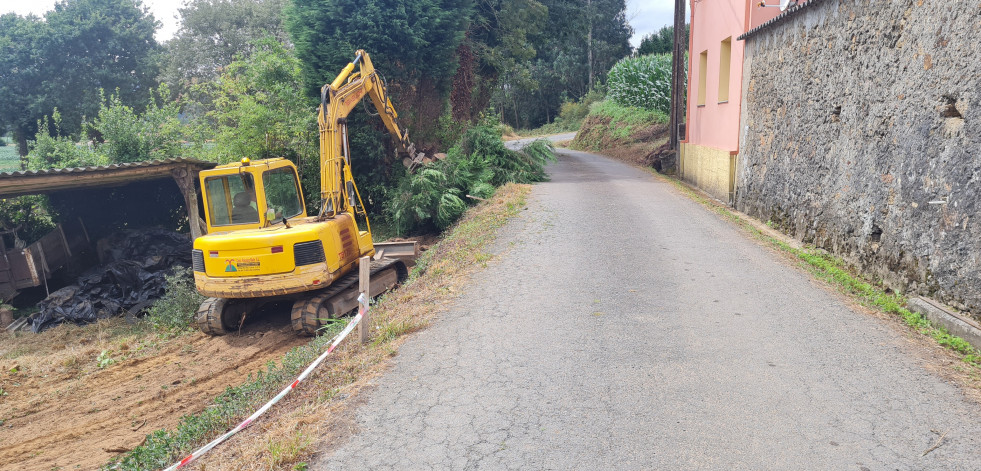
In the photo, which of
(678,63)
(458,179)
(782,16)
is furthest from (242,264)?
(678,63)

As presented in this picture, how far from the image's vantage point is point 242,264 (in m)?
9.59

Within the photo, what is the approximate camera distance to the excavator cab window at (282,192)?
10586 millimetres

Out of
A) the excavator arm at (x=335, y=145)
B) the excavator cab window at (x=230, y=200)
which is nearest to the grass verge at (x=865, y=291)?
the excavator arm at (x=335, y=145)

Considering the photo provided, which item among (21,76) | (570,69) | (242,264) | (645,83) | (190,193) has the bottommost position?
(242,264)

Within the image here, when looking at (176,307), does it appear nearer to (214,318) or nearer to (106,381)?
(214,318)

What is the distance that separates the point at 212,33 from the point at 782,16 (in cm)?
4332

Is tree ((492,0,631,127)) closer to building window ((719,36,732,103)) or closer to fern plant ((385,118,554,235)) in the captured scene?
fern plant ((385,118,554,235))

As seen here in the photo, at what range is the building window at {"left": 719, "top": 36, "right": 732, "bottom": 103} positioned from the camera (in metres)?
16.2

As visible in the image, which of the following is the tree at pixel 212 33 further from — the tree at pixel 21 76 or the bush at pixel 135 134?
the bush at pixel 135 134

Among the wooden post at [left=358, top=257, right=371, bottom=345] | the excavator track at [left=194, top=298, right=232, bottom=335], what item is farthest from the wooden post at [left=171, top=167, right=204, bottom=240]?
the wooden post at [left=358, top=257, right=371, bottom=345]

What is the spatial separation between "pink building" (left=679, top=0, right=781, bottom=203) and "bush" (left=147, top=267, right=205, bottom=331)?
36.9 feet

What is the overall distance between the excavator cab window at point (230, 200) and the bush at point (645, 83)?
25.2 meters

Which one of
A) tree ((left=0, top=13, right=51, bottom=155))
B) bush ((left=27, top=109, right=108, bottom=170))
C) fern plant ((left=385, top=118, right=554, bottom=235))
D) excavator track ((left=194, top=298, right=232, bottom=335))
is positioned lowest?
excavator track ((left=194, top=298, right=232, bottom=335))

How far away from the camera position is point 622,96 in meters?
35.7
